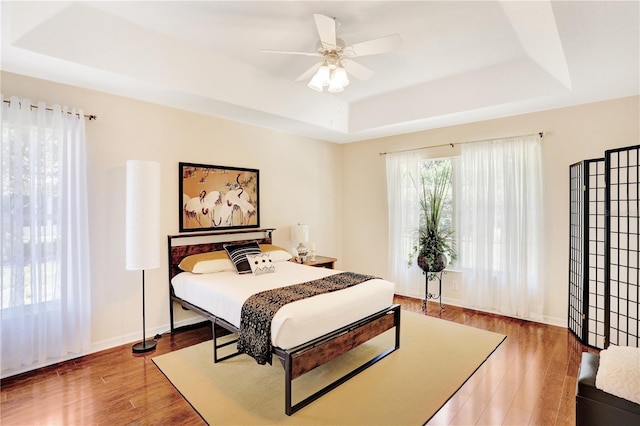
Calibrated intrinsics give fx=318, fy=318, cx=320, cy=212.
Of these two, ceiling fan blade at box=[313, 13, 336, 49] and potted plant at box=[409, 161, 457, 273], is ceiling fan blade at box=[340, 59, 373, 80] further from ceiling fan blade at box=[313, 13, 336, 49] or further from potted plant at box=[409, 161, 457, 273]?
potted plant at box=[409, 161, 457, 273]

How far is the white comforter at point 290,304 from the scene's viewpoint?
231 centimetres

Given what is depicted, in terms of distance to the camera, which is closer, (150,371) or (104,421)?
(104,421)

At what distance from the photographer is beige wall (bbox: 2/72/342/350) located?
127 inches

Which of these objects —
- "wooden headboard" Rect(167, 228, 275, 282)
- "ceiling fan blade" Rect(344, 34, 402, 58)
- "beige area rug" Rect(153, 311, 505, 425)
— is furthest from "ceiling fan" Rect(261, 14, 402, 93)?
"beige area rug" Rect(153, 311, 505, 425)

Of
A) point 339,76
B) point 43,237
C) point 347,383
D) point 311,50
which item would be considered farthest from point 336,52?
point 43,237

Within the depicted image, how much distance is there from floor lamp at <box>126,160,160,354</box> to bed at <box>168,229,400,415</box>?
50 cm

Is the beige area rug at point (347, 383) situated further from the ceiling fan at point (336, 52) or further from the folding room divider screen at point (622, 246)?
the ceiling fan at point (336, 52)

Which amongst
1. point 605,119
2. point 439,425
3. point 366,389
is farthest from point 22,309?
point 605,119

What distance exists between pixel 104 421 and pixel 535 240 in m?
4.70

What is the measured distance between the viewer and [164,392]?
2539 millimetres

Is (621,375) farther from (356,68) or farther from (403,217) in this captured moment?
(403,217)

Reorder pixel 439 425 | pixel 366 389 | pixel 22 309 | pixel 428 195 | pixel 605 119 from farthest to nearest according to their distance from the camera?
pixel 428 195 < pixel 605 119 < pixel 22 309 < pixel 366 389 < pixel 439 425

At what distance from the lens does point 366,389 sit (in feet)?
8.38

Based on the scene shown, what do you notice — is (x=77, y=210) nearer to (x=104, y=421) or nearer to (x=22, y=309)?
(x=22, y=309)
